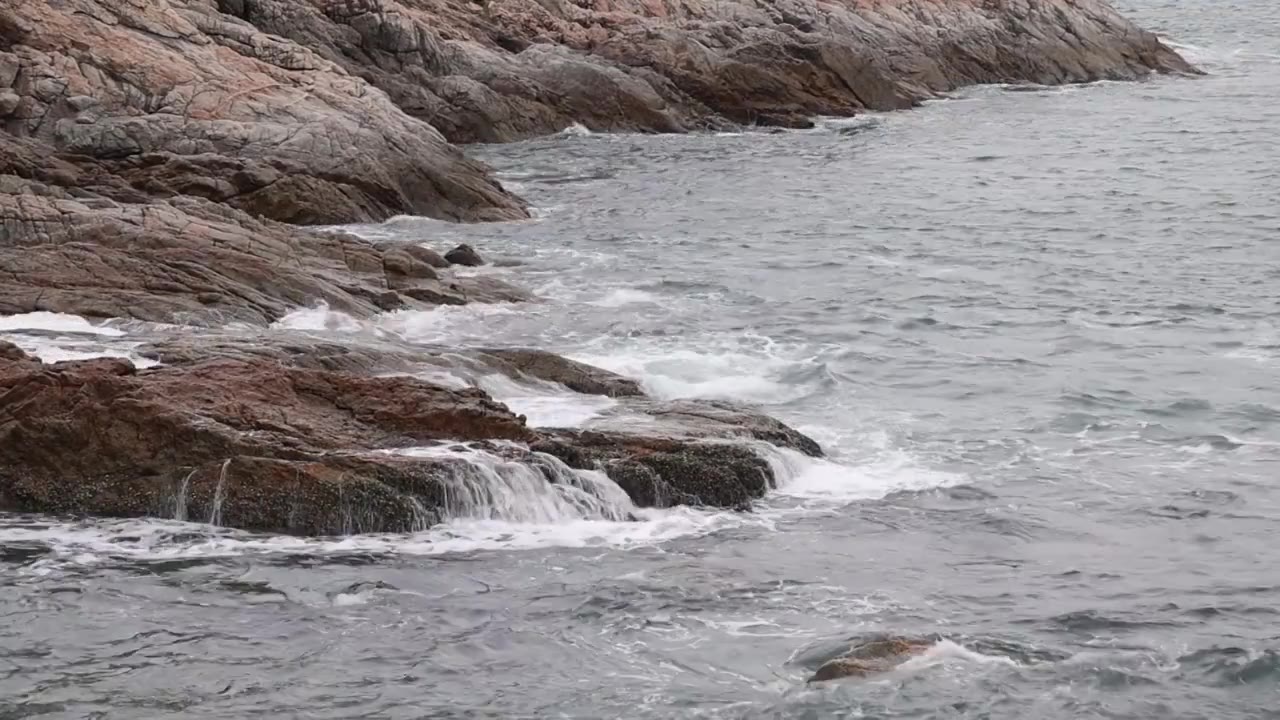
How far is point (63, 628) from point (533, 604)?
3.78 metres

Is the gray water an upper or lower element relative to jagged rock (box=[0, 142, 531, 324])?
lower

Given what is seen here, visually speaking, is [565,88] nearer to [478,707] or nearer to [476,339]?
[476,339]

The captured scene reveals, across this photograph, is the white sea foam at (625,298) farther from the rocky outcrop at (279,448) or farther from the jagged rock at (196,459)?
the jagged rock at (196,459)

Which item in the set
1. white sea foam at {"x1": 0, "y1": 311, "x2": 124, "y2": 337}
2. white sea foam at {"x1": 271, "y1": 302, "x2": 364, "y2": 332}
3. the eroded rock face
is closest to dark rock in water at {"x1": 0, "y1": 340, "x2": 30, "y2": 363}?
white sea foam at {"x1": 0, "y1": 311, "x2": 124, "y2": 337}

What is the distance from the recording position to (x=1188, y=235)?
32375 mm

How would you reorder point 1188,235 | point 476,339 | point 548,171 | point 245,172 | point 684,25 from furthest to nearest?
point 684,25 < point 548,171 < point 1188,235 < point 245,172 < point 476,339

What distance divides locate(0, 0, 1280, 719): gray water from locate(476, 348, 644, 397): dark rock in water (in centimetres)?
45

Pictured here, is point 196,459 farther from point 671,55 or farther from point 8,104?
point 671,55

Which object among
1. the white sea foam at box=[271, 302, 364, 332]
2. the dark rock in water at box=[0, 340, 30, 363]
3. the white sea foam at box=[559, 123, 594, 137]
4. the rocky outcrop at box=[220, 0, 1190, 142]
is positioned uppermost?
the rocky outcrop at box=[220, 0, 1190, 142]

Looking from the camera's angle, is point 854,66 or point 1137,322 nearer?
point 1137,322

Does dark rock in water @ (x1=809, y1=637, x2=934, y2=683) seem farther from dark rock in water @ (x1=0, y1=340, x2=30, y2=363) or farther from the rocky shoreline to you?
dark rock in water @ (x1=0, y1=340, x2=30, y2=363)

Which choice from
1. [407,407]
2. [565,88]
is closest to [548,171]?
[565,88]

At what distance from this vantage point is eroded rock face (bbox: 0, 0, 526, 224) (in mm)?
29500

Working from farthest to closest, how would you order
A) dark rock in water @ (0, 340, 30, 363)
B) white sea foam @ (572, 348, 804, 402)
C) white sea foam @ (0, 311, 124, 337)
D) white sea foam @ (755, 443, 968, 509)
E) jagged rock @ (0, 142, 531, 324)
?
1. white sea foam @ (572, 348, 804, 402)
2. jagged rock @ (0, 142, 531, 324)
3. white sea foam @ (0, 311, 124, 337)
4. white sea foam @ (755, 443, 968, 509)
5. dark rock in water @ (0, 340, 30, 363)
